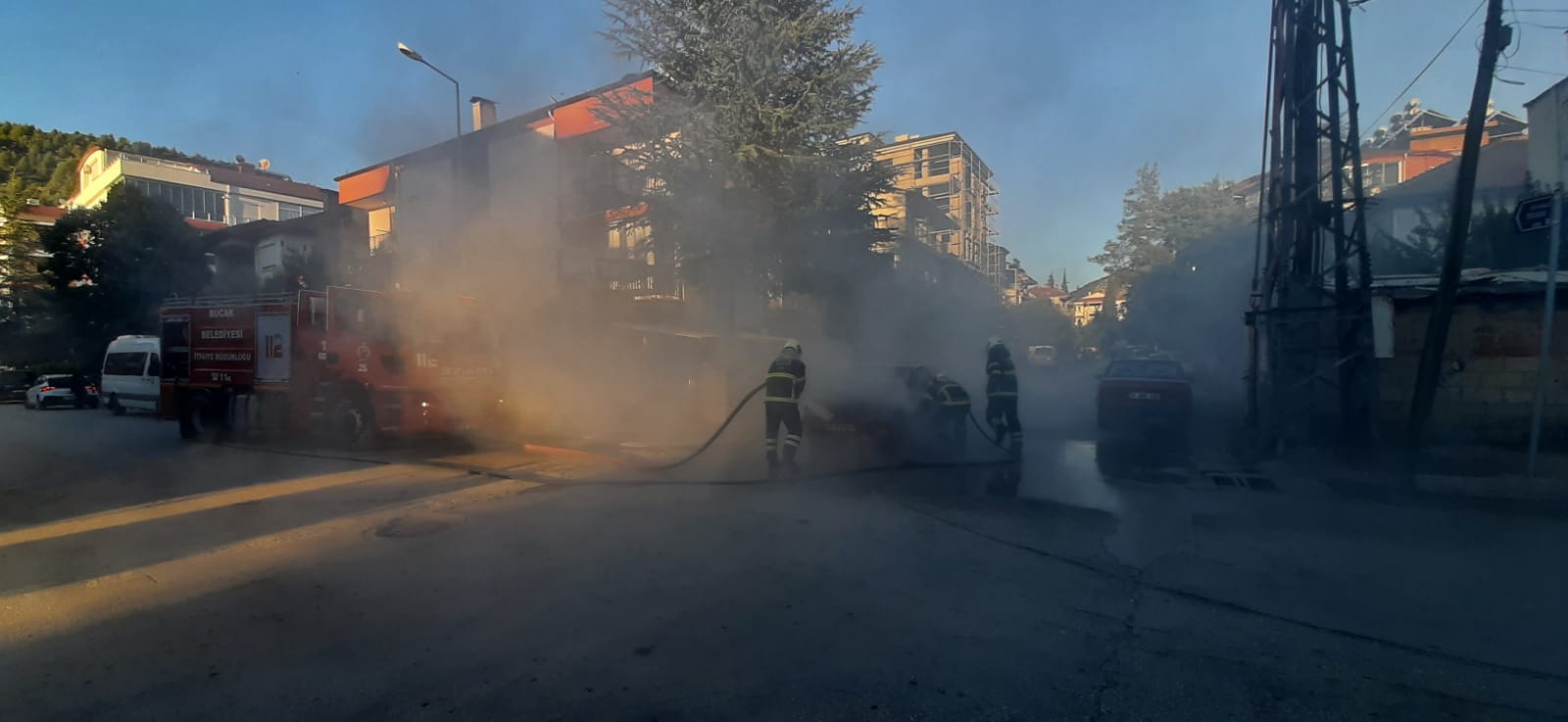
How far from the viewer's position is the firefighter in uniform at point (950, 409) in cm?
952

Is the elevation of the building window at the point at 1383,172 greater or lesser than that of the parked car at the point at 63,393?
greater

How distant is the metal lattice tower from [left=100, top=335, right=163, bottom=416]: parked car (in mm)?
22309

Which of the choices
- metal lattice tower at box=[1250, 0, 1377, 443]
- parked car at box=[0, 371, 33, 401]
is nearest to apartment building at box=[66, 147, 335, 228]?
parked car at box=[0, 371, 33, 401]

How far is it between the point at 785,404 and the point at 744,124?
6.89 m

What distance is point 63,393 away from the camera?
945 inches

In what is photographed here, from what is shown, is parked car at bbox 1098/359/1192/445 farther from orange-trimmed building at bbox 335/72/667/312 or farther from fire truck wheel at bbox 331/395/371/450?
fire truck wheel at bbox 331/395/371/450

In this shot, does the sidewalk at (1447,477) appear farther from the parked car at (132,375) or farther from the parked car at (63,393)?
the parked car at (63,393)

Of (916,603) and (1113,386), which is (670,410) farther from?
(916,603)

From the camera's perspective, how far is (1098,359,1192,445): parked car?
37.7 feet

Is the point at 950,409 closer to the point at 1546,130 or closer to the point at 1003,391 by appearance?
the point at 1003,391

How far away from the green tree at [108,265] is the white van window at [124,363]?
15.2 ft

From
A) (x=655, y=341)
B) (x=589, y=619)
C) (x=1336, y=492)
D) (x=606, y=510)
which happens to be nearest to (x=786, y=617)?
(x=589, y=619)

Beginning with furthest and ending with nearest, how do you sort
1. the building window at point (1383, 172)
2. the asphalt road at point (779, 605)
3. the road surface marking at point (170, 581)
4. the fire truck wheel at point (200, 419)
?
the building window at point (1383, 172) → the fire truck wheel at point (200, 419) → the road surface marking at point (170, 581) → the asphalt road at point (779, 605)

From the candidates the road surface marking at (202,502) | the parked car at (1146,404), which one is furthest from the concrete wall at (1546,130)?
the road surface marking at (202,502)
